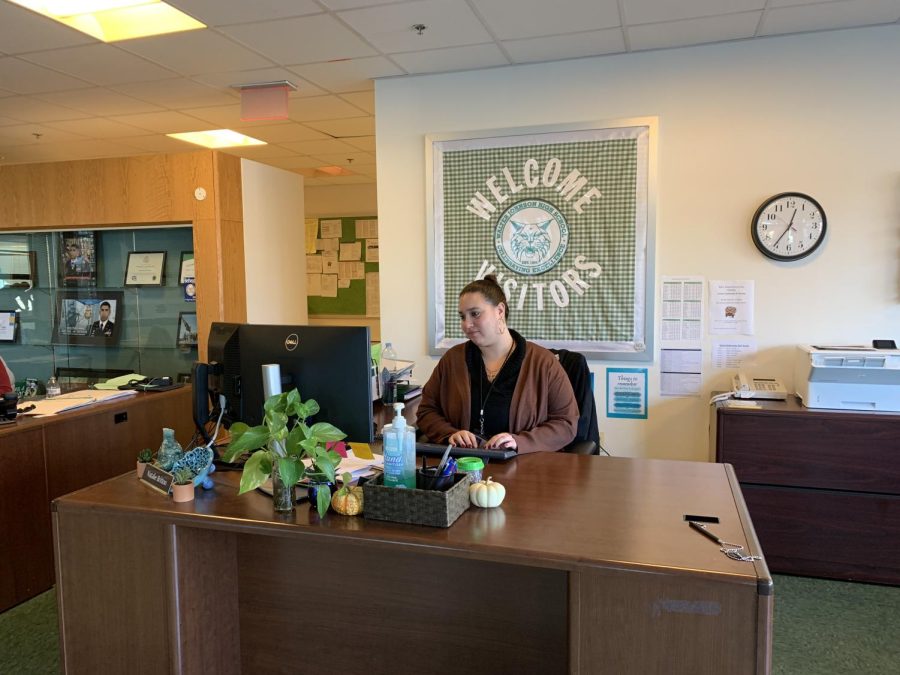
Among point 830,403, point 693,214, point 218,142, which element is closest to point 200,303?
point 218,142

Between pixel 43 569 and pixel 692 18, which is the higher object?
pixel 692 18

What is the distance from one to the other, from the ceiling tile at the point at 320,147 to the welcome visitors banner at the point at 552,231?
187cm

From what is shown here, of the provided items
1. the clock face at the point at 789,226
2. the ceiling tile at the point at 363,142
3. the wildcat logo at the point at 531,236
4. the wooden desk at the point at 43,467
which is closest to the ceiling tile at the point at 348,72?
the wildcat logo at the point at 531,236

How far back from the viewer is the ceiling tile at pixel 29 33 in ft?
9.65

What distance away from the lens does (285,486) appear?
63.3 inches

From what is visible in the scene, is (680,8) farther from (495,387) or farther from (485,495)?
(485,495)

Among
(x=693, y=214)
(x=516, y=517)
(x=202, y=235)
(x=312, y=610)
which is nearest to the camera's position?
(x=516, y=517)

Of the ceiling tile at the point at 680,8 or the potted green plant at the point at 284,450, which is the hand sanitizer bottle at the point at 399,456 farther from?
the ceiling tile at the point at 680,8

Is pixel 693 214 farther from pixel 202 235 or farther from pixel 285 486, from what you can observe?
pixel 202 235

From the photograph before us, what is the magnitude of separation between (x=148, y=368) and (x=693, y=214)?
3717 millimetres

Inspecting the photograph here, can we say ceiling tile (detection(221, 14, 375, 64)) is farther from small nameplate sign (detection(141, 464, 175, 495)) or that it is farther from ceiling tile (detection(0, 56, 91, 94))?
small nameplate sign (detection(141, 464, 175, 495))

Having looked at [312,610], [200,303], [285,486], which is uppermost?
[200,303]

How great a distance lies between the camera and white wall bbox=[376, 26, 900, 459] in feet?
10.6

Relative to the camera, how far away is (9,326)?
4.78 metres
